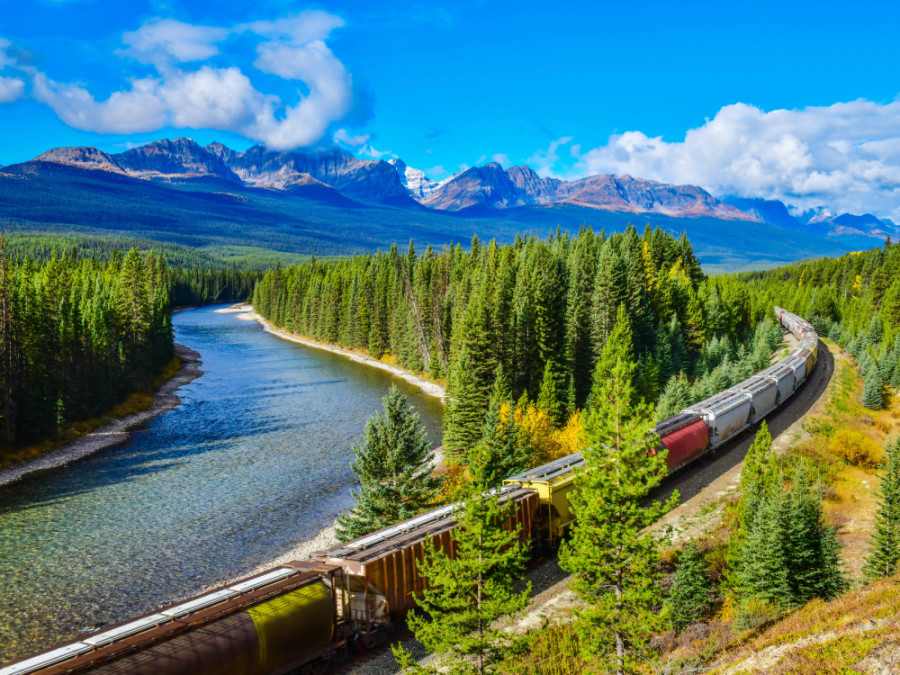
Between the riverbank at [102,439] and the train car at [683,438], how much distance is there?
48.2 meters

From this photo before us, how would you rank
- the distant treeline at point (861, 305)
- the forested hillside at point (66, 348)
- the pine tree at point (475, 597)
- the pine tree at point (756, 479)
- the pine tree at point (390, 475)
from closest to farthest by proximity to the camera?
the pine tree at point (475, 597) → the pine tree at point (756, 479) → the pine tree at point (390, 475) → the forested hillside at point (66, 348) → the distant treeline at point (861, 305)

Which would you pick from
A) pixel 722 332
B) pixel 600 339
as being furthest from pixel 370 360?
pixel 722 332

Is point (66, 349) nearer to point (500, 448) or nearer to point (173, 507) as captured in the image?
point (173, 507)

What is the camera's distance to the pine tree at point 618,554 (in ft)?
55.9

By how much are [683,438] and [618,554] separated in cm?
2114

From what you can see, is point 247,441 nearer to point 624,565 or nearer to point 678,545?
point 678,545

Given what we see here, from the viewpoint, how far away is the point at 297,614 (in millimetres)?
18391

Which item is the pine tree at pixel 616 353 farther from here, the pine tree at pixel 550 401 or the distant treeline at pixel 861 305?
the distant treeline at pixel 861 305

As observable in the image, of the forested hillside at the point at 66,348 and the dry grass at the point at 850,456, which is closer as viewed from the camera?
the dry grass at the point at 850,456

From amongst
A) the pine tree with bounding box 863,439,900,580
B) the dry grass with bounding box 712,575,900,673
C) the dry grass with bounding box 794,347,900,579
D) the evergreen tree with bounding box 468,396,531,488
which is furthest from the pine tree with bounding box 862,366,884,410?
the dry grass with bounding box 712,575,900,673

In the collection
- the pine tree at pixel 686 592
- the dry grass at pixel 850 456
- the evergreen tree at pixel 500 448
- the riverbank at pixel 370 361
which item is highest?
the evergreen tree at pixel 500 448

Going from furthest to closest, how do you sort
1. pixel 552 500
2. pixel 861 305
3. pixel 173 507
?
pixel 861 305, pixel 173 507, pixel 552 500

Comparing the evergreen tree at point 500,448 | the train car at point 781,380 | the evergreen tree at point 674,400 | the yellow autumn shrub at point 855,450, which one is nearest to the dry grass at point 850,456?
the yellow autumn shrub at point 855,450

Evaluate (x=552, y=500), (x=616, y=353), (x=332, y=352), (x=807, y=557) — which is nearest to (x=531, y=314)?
(x=616, y=353)
